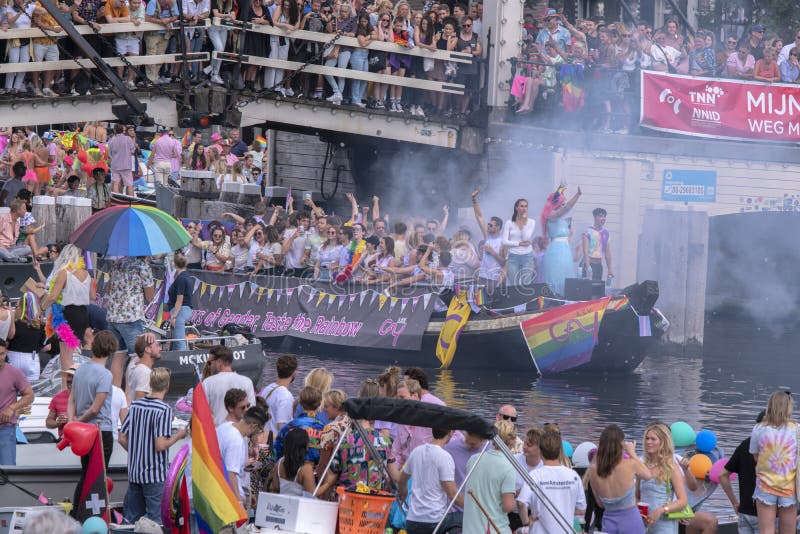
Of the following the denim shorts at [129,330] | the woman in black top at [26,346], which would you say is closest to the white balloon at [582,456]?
the woman in black top at [26,346]

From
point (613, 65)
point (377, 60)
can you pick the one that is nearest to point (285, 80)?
point (377, 60)

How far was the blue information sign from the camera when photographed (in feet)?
76.6

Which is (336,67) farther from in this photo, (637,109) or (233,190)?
(637,109)

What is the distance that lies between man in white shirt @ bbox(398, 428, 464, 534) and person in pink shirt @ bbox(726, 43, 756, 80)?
17742 mm

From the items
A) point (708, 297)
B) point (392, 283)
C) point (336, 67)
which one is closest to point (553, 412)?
point (392, 283)

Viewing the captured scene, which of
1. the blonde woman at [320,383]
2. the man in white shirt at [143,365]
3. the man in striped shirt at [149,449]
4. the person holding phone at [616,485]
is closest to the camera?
the person holding phone at [616,485]

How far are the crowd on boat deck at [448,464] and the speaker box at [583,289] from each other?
9113 mm

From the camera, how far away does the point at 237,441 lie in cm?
905

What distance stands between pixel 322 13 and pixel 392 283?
18.8 feet

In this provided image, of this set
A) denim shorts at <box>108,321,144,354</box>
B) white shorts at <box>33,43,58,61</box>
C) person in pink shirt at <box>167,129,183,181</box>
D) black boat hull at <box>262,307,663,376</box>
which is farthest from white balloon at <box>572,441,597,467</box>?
person in pink shirt at <box>167,129,183,181</box>

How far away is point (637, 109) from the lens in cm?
2500

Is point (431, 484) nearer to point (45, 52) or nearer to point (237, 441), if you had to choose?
point (237, 441)

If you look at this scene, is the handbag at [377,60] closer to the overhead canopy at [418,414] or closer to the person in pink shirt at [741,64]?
the person in pink shirt at [741,64]

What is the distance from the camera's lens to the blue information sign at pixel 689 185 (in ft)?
76.6
